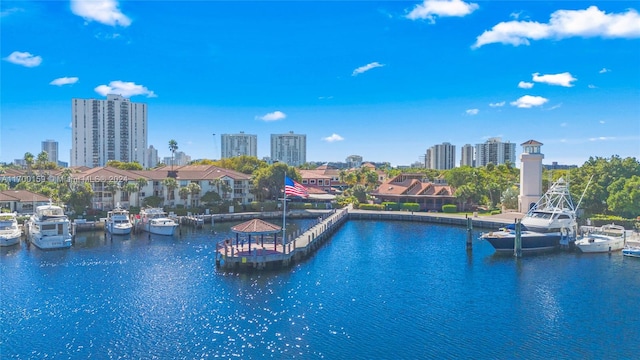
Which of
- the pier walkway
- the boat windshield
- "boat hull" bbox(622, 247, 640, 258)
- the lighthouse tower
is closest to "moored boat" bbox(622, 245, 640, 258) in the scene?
"boat hull" bbox(622, 247, 640, 258)

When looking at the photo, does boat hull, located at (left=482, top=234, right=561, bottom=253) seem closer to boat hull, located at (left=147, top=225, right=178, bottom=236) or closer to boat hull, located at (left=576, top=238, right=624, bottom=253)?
boat hull, located at (left=576, top=238, right=624, bottom=253)

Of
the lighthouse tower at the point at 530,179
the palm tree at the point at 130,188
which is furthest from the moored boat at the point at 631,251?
the palm tree at the point at 130,188

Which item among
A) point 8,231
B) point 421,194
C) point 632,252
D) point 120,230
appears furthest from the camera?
point 421,194

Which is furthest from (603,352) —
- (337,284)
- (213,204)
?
(213,204)

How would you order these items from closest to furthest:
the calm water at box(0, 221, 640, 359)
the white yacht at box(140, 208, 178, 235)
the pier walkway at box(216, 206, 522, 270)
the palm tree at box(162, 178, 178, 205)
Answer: the calm water at box(0, 221, 640, 359), the pier walkway at box(216, 206, 522, 270), the white yacht at box(140, 208, 178, 235), the palm tree at box(162, 178, 178, 205)

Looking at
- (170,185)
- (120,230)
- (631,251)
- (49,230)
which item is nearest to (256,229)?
(49,230)

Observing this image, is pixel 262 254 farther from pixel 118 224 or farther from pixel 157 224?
pixel 118 224

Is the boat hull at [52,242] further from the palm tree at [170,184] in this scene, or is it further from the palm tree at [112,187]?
the palm tree at [170,184]
